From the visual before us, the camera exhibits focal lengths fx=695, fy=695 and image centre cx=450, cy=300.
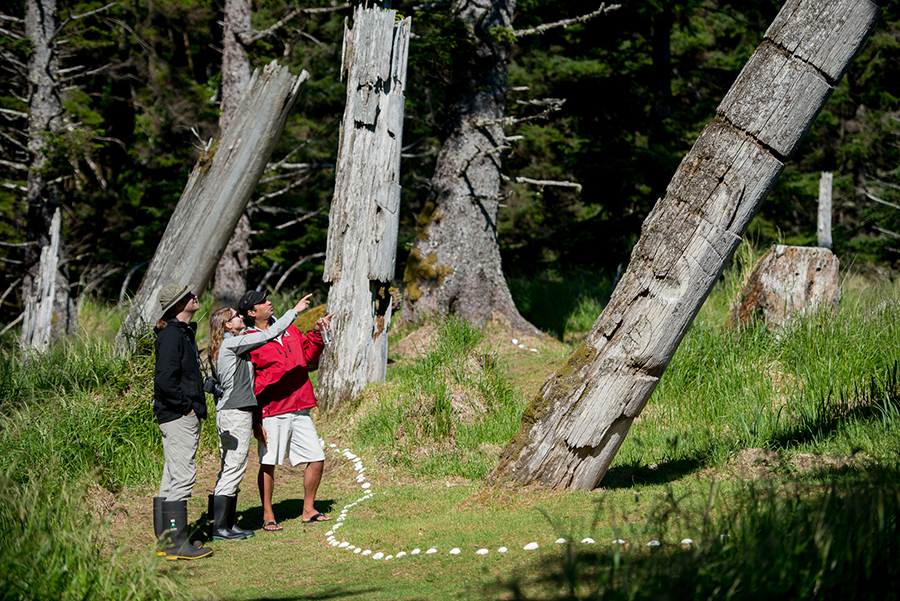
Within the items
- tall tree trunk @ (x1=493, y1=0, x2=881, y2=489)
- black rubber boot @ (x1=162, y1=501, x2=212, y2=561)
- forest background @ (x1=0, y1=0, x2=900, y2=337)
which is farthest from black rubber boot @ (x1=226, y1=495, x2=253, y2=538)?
forest background @ (x1=0, y1=0, x2=900, y2=337)

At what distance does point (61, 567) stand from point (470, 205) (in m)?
8.45

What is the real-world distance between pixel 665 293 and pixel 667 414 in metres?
2.85

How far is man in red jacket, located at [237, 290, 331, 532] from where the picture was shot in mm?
5660

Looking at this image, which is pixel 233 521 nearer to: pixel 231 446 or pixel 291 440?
pixel 231 446

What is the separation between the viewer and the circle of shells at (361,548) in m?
3.81

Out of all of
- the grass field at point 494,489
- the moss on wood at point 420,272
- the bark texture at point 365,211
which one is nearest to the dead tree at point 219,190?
the bark texture at point 365,211

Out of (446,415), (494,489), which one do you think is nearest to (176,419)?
(494,489)

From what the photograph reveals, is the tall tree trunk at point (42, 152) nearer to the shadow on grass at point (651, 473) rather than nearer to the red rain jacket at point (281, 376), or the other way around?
the red rain jacket at point (281, 376)

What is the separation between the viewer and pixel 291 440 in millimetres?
5848

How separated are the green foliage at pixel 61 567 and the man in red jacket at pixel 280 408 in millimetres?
1955

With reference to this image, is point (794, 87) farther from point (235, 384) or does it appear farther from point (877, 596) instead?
point (235, 384)

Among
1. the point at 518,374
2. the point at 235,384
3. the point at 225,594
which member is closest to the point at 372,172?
the point at 518,374

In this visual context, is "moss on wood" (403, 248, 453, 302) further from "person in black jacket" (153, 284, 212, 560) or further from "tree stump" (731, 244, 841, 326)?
"person in black jacket" (153, 284, 212, 560)

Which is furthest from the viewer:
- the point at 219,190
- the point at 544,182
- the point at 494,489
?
the point at 544,182
